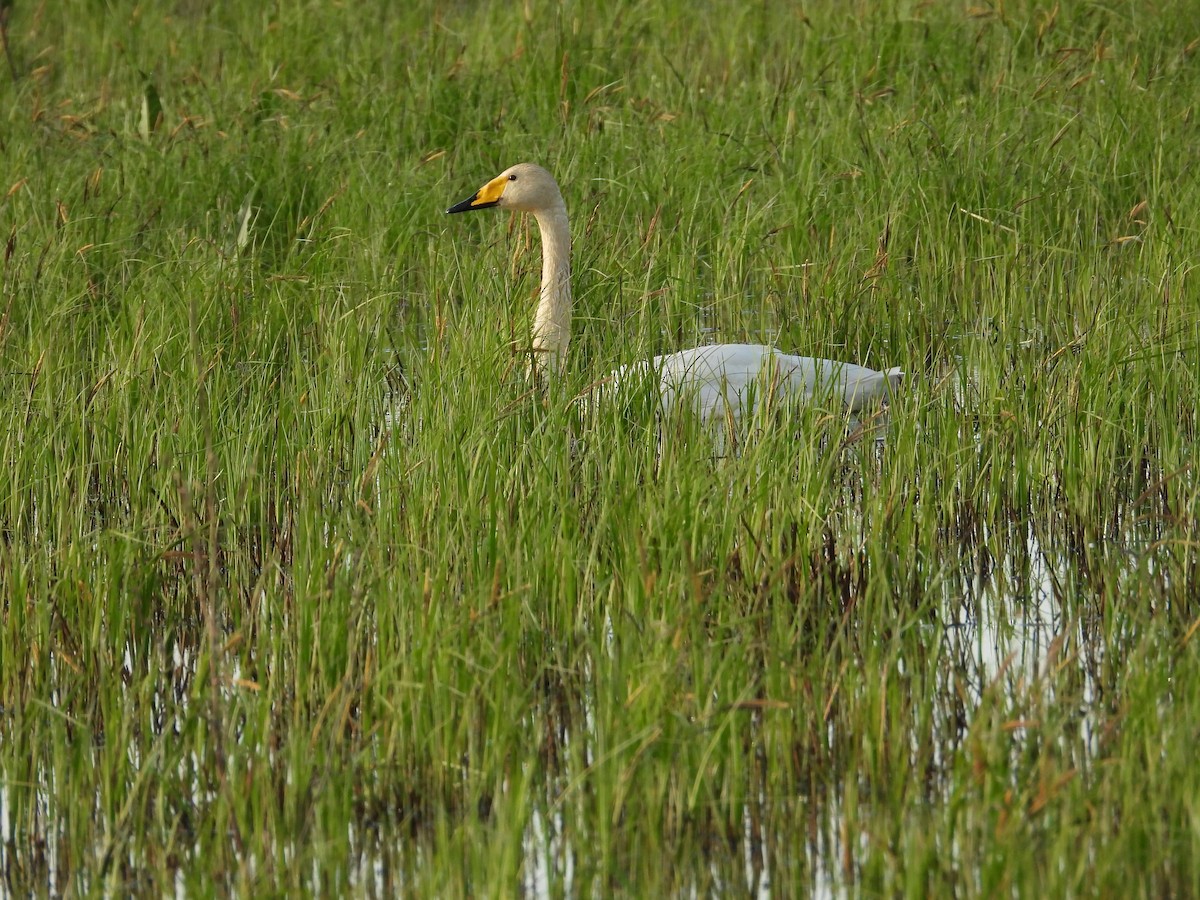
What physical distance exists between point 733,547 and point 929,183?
9.77ft

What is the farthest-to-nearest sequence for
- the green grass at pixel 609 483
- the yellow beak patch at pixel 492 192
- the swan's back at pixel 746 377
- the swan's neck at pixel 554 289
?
the yellow beak patch at pixel 492 192 → the swan's neck at pixel 554 289 → the swan's back at pixel 746 377 → the green grass at pixel 609 483

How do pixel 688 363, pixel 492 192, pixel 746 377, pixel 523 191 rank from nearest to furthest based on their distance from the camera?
1. pixel 688 363
2. pixel 746 377
3. pixel 523 191
4. pixel 492 192

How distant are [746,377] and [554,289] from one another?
0.78m

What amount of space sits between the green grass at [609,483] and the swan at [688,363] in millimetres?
109

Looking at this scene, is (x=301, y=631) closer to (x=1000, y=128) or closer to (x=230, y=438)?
(x=230, y=438)

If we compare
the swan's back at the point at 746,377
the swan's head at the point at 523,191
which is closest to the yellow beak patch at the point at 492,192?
the swan's head at the point at 523,191

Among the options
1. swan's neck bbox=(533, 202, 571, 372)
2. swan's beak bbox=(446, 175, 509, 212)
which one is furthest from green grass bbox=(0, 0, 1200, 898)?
swan's beak bbox=(446, 175, 509, 212)

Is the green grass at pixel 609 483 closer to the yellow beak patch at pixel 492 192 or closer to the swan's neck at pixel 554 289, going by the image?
the swan's neck at pixel 554 289

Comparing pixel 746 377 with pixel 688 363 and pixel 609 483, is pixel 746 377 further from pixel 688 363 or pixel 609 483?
pixel 609 483

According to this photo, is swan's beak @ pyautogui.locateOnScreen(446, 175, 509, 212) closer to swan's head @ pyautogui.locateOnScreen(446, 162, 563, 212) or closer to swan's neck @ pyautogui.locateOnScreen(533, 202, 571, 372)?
swan's head @ pyautogui.locateOnScreen(446, 162, 563, 212)

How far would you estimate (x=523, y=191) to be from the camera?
591cm

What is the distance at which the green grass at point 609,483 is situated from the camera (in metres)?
2.93

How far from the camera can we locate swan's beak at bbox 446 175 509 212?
19.7 ft

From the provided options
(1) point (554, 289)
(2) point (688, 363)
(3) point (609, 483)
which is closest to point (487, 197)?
(1) point (554, 289)
